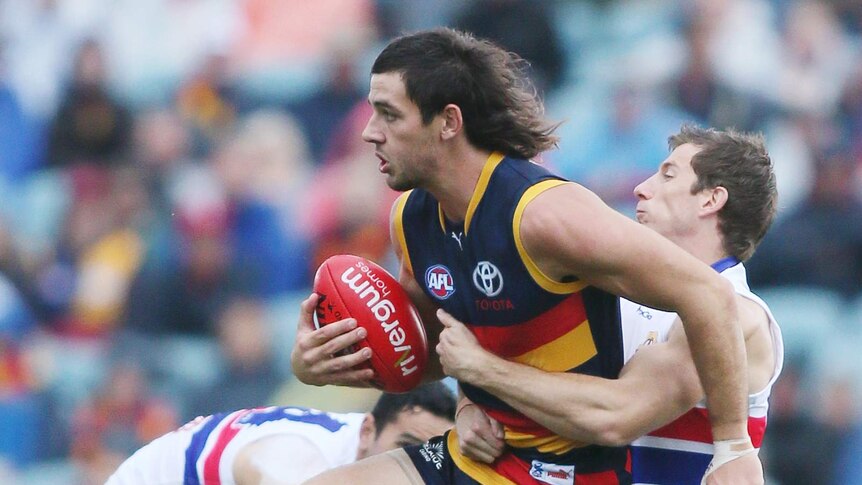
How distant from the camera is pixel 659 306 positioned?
3.94m

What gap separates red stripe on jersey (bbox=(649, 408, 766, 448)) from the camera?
173 inches

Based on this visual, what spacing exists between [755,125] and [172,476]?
5178mm

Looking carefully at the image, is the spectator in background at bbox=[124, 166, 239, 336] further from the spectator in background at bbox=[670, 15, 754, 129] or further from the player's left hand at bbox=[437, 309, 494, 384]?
the player's left hand at bbox=[437, 309, 494, 384]

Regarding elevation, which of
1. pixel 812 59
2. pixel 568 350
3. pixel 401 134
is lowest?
pixel 568 350

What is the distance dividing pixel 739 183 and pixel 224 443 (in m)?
2.30

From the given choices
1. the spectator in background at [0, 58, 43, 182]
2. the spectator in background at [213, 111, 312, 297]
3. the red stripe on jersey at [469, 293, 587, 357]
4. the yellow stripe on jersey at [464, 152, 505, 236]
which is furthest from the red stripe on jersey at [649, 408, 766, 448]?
the spectator in background at [0, 58, 43, 182]

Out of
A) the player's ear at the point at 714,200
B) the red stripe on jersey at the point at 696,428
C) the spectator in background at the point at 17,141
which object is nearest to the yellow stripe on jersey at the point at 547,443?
the red stripe on jersey at the point at 696,428

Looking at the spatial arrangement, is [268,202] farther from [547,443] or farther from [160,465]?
[547,443]

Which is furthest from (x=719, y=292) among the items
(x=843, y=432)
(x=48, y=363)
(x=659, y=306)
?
(x=48, y=363)

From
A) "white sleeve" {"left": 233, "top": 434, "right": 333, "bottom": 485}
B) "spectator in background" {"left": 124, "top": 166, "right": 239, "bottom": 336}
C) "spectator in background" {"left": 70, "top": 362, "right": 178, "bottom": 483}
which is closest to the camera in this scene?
"white sleeve" {"left": 233, "top": 434, "right": 333, "bottom": 485}

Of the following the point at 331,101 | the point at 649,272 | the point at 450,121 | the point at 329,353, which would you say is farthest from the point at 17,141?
the point at 649,272

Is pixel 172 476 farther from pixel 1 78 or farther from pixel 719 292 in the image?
pixel 1 78

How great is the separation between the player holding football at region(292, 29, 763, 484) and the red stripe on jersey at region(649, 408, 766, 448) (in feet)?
0.65

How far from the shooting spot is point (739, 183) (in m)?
4.62
